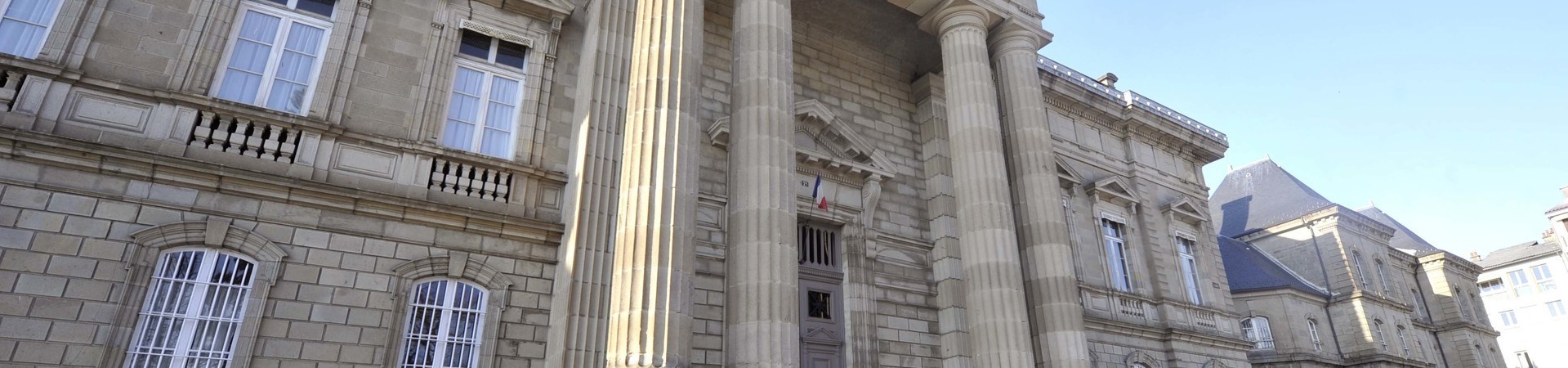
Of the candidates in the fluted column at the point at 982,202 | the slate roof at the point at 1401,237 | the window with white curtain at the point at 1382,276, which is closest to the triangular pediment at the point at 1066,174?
the fluted column at the point at 982,202

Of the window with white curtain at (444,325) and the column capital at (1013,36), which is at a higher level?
the column capital at (1013,36)

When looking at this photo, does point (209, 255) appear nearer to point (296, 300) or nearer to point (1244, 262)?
point (296, 300)

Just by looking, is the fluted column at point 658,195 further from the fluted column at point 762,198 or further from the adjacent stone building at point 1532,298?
the adjacent stone building at point 1532,298

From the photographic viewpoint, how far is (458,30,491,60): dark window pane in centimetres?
961

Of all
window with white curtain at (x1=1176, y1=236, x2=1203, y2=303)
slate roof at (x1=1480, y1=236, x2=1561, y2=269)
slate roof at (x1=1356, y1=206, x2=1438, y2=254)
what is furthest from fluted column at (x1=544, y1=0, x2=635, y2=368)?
slate roof at (x1=1480, y1=236, x2=1561, y2=269)

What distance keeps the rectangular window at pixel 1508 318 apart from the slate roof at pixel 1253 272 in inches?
794

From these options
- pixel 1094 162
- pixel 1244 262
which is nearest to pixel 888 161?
pixel 1094 162

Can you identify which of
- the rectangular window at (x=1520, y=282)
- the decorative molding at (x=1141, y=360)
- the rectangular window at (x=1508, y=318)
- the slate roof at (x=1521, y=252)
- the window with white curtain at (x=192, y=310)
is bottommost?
the window with white curtain at (x=192, y=310)

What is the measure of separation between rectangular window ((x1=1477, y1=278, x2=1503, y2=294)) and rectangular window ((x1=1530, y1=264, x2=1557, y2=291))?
4.88 feet

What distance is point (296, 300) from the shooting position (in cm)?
748

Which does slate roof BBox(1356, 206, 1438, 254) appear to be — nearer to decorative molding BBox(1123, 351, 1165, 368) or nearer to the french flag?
decorative molding BBox(1123, 351, 1165, 368)

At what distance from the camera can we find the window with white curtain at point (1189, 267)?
1670 cm

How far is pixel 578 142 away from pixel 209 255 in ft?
11.3

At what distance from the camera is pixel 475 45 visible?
9695mm
